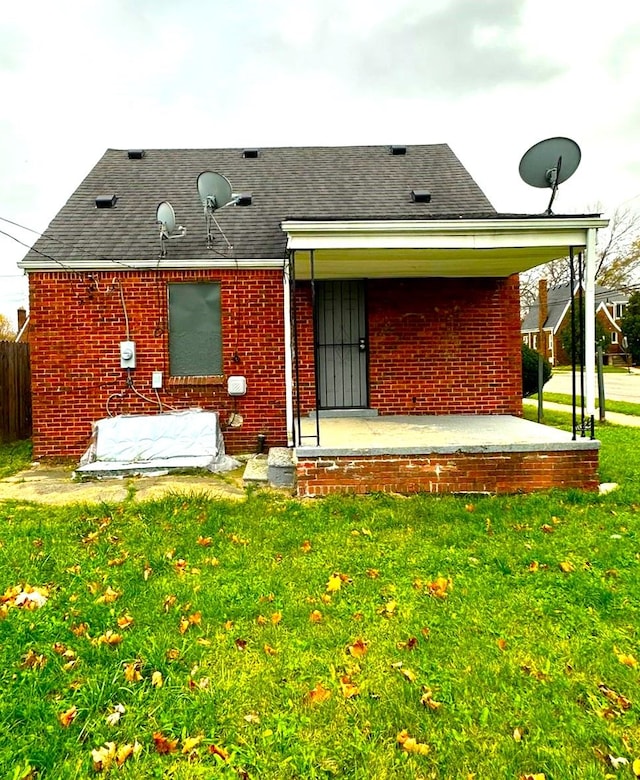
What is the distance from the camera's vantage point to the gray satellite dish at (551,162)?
6.48 metres

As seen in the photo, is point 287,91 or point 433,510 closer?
point 433,510

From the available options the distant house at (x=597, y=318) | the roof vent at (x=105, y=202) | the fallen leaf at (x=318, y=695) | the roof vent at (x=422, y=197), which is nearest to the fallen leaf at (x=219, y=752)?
the fallen leaf at (x=318, y=695)

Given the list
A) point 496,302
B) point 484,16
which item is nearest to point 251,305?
point 496,302

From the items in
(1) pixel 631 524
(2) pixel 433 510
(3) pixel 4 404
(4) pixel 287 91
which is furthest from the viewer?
(4) pixel 287 91

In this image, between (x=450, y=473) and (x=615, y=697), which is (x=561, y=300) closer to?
(x=450, y=473)

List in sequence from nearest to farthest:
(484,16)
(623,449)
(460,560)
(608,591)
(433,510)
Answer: (608,591)
(460,560)
(433,510)
(623,449)
(484,16)

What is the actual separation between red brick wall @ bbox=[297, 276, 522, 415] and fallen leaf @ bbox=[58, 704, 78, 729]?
6.28m

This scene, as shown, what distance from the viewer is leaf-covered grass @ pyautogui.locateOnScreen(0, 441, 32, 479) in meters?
7.50

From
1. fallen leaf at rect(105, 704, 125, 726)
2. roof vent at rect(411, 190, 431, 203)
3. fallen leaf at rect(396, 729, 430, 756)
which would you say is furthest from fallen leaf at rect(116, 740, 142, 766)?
roof vent at rect(411, 190, 431, 203)

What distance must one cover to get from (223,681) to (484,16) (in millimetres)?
13184

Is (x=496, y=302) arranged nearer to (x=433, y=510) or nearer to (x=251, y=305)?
(x=251, y=305)

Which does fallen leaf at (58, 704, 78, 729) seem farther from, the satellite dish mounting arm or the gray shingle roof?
the satellite dish mounting arm

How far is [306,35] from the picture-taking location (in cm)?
1129

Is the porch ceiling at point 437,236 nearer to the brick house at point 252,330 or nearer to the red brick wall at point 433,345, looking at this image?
Answer: the brick house at point 252,330
